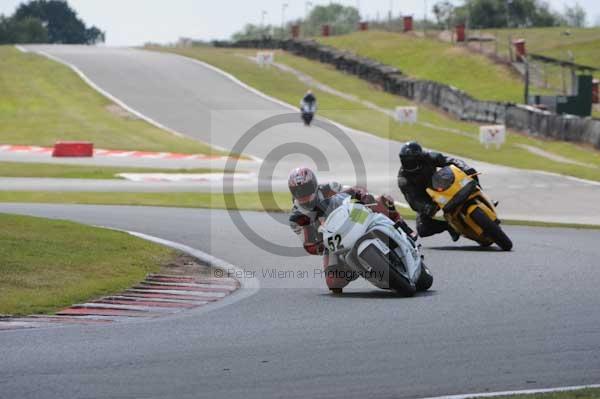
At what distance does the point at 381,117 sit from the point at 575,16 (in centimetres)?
6905

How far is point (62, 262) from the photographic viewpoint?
42.9 feet

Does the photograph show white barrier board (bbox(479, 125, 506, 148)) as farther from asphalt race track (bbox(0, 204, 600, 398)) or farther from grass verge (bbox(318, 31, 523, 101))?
asphalt race track (bbox(0, 204, 600, 398))

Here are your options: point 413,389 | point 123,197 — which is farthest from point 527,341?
point 123,197

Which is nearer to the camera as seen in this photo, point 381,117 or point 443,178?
point 443,178

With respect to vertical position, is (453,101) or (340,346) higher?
(340,346)

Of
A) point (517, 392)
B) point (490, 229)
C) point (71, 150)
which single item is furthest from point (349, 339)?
point (71, 150)

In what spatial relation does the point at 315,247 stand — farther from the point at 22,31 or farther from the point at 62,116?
the point at 22,31

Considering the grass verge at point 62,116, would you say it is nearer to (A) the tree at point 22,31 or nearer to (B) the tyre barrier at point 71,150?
(B) the tyre barrier at point 71,150

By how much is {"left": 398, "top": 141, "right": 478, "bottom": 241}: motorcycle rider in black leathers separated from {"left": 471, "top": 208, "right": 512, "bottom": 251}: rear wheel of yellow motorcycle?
58 centimetres

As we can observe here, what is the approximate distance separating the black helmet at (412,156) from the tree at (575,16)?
10058 cm

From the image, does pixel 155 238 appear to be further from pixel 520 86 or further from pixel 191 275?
pixel 520 86

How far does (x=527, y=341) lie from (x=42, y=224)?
925 cm

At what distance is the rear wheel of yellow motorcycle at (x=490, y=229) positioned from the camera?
50.2ft

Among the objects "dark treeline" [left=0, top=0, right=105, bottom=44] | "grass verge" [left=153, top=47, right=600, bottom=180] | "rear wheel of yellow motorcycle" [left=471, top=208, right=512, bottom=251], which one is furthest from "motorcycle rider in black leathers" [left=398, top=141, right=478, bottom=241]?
"dark treeline" [left=0, top=0, right=105, bottom=44]
